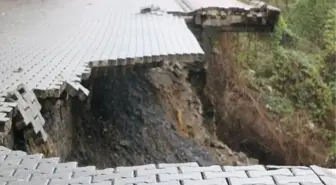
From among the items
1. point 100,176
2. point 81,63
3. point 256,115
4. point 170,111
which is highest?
point 100,176

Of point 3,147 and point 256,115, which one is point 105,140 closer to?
point 3,147

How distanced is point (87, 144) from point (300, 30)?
38.1 ft

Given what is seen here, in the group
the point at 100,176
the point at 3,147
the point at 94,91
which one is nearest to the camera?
the point at 100,176

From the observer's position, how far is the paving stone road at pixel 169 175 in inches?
108

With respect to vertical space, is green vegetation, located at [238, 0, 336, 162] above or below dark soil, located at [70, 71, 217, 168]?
below

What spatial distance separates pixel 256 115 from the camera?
508 inches

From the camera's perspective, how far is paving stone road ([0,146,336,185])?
8.97 feet

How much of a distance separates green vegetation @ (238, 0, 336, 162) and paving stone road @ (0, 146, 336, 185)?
994cm

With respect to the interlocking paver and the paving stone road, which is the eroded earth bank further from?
the interlocking paver

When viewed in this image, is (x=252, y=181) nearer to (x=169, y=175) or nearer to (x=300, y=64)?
(x=169, y=175)

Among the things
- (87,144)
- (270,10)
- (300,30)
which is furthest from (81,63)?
(300,30)

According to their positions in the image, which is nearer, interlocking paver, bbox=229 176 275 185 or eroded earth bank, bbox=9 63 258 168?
interlocking paver, bbox=229 176 275 185

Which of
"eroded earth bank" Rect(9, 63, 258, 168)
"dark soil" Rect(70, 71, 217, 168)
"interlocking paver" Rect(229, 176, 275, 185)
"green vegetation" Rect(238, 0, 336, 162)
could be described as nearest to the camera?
"interlocking paver" Rect(229, 176, 275, 185)

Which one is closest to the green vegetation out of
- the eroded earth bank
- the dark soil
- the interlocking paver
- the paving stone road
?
the eroded earth bank
